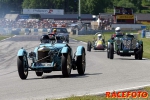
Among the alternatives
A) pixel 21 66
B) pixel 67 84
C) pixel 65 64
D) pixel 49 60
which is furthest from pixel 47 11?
pixel 67 84

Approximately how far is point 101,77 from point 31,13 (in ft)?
360

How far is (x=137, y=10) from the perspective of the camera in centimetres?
15488

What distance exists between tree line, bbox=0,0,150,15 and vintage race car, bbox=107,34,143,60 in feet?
387

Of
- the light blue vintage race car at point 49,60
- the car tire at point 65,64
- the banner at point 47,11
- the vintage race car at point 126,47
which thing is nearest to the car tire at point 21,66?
the light blue vintage race car at point 49,60

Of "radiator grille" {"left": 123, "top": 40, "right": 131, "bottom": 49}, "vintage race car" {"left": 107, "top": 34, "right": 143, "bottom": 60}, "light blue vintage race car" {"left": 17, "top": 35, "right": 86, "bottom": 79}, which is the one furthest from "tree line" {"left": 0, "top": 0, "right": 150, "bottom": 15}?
"light blue vintage race car" {"left": 17, "top": 35, "right": 86, "bottom": 79}

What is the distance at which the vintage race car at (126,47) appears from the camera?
2569 centimetres

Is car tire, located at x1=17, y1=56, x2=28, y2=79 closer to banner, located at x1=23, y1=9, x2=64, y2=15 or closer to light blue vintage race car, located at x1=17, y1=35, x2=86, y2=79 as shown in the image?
light blue vintage race car, located at x1=17, y1=35, x2=86, y2=79

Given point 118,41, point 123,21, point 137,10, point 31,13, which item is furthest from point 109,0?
point 118,41

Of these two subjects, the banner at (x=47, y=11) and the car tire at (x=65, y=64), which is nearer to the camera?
the car tire at (x=65, y=64)

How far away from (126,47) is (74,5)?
13062cm

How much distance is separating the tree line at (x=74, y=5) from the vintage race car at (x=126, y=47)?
118052 mm

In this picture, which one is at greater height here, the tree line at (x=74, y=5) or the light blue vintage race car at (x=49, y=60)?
the light blue vintage race car at (x=49, y=60)

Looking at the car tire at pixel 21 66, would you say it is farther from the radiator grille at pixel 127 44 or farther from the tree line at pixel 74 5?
the tree line at pixel 74 5

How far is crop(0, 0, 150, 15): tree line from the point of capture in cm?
14588
